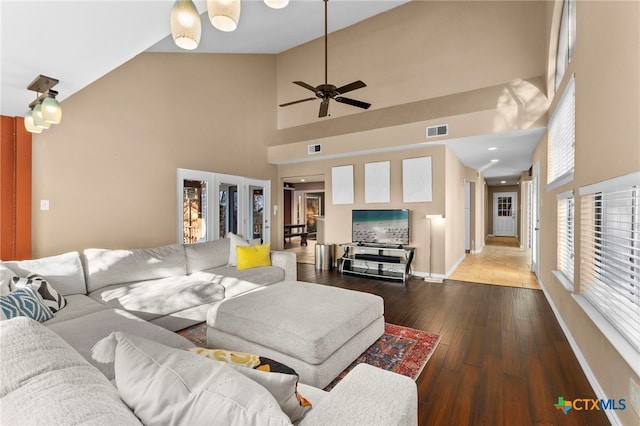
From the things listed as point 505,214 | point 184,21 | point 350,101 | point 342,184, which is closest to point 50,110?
point 184,21

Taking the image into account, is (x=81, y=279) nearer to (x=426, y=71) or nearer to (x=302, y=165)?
(x=302, y=165)

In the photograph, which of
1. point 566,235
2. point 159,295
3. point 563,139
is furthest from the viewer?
point 563,139

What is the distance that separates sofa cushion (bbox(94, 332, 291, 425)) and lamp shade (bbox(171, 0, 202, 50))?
121 centimetres

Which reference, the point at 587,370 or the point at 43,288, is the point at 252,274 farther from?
the point at 587,370

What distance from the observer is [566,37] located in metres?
3.56

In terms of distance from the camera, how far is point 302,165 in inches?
289

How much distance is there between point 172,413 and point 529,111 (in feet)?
18.1

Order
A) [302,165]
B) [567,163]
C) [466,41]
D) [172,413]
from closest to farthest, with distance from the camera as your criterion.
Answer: [172,413] < [567,163] < [466,41] < [302,165]

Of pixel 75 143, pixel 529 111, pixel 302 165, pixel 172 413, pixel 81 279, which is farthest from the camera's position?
pixel 302 165

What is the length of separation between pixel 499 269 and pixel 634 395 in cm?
522

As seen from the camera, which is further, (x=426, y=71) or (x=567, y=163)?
(x=426, y=71)

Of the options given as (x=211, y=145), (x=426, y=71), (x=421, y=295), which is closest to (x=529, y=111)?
(x=426, y=71)

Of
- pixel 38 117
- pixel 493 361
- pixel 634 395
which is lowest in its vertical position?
pixel 493 361

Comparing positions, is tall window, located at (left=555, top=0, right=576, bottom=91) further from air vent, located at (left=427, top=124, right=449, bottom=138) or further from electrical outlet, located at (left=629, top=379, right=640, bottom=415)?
electrical outlet, located at (left=629, top=379, right=640, bottom=415)
